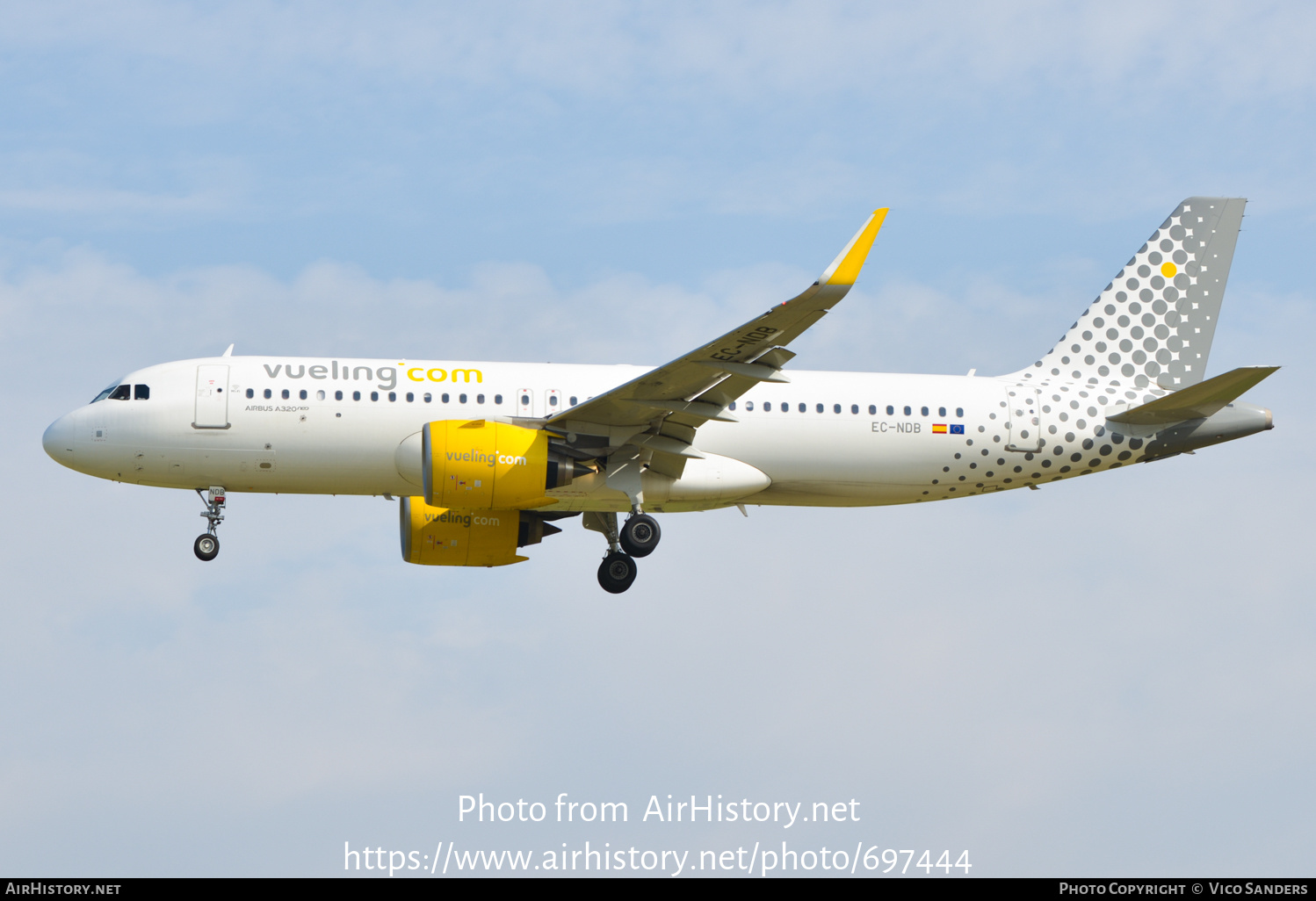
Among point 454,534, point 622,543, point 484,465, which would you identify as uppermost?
point 454,534

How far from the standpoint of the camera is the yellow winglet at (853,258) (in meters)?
23.3

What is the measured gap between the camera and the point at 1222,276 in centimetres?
3406

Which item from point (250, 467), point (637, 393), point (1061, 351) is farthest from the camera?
point (1061, 351)

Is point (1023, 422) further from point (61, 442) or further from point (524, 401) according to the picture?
point (61, 442)

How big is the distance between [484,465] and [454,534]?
4596mm

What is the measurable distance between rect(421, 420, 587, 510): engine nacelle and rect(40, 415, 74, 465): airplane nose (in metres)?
7.14

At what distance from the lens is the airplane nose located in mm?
29438

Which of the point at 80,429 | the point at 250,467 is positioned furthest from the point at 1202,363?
the point at 80,429

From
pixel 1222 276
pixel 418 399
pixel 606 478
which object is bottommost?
pixel 606 478

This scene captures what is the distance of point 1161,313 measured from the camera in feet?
110

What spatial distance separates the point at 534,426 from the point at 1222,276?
16.3 metres

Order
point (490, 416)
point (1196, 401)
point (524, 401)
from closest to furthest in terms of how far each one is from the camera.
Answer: point (490, 416)
point (524, 401)
point (1196, 401)

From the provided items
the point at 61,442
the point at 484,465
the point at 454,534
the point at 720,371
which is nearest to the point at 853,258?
the point at 720,371

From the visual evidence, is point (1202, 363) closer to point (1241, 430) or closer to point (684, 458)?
point (1241, 430)
